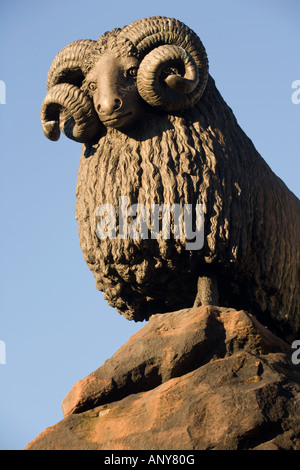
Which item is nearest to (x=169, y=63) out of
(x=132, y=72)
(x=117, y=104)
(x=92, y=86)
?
(x=132, y=72)

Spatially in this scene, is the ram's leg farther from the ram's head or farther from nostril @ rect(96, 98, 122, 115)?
nostril @ rect(96, 98, 122, 115)

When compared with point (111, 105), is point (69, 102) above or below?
above

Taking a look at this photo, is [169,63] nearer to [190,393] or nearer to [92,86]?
[92,86]

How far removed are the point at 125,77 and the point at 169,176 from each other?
1.03 m

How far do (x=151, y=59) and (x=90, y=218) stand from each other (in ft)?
5.07

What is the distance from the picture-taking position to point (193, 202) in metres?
7.53

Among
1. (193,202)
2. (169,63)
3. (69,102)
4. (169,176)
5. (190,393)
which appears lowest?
(190,393)

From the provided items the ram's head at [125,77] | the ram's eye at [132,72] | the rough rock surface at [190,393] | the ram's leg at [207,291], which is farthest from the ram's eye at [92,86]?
the rough rock surface at [190,393]

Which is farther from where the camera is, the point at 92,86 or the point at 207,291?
the point at 92,86

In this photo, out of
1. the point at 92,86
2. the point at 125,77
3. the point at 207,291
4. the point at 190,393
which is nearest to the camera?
the point at 190,393

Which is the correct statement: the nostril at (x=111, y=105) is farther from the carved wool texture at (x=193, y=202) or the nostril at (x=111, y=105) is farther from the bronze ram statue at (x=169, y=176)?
the carved wool texture at (x=193, y=202)

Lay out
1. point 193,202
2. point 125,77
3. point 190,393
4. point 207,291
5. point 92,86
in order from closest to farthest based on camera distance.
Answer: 1. point 190,393
2. point 193,202
3. point 207,291
4. point 125,77
5. point 92,86

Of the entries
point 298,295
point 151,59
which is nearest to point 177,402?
point 298,295
